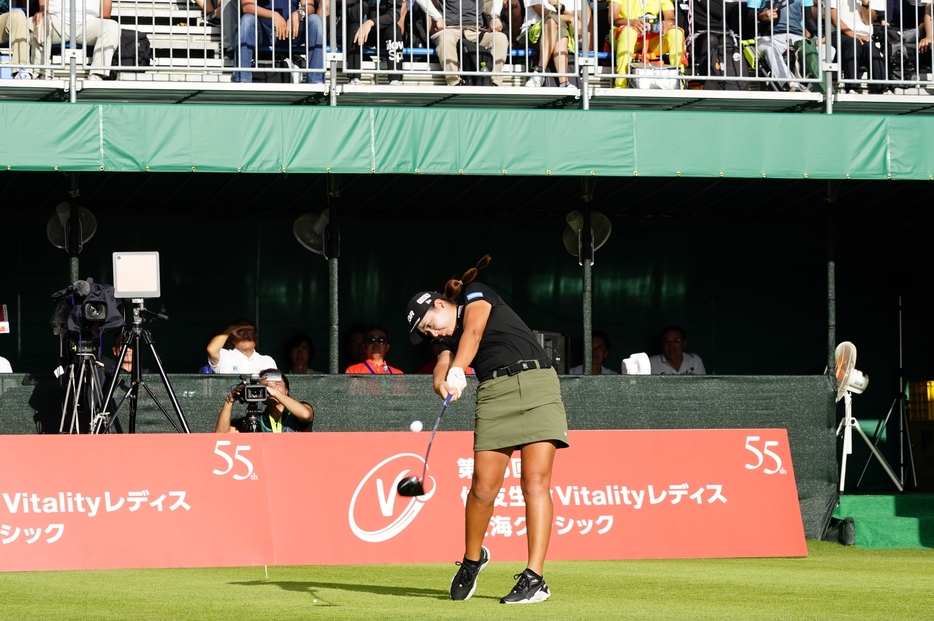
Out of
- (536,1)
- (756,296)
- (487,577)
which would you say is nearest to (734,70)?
(536,1)

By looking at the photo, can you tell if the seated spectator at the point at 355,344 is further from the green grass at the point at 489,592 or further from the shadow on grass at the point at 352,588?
the shadow on grass at the point at 352,588

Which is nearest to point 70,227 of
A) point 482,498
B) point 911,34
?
point 482,498

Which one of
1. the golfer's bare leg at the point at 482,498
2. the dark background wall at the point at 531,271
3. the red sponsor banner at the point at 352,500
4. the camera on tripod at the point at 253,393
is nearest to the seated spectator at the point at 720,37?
the dark background wall at the point at 531,271

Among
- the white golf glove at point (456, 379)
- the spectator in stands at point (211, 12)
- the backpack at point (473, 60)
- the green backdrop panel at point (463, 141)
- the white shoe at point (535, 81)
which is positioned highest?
the spectator in stands at point (211, 12)

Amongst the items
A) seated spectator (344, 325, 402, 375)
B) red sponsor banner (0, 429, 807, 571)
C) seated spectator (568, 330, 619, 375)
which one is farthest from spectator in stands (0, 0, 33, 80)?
seated spectator (568, 330, 619, 375)

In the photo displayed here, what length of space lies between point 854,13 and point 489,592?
27.9 feet

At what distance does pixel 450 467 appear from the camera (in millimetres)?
10695

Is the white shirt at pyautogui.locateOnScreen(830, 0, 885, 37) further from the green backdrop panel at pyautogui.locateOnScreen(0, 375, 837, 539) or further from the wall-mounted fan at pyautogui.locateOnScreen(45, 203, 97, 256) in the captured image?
the wall-mounted fan at pyautogui.locateOnScreen(45, 203, 97, 256)

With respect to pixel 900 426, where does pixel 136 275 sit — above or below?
above

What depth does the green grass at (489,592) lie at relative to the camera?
21.4ft

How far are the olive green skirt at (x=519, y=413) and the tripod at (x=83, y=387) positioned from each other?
4.88 m

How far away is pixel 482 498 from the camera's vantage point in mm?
7094

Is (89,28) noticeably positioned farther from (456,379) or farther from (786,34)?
(456,379)

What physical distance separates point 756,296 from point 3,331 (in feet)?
26.0
